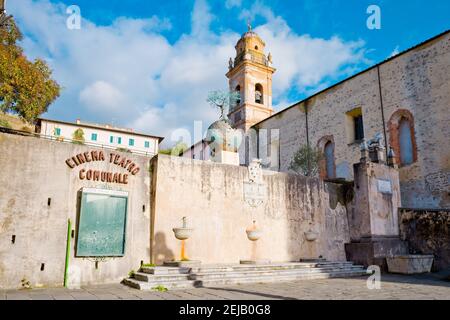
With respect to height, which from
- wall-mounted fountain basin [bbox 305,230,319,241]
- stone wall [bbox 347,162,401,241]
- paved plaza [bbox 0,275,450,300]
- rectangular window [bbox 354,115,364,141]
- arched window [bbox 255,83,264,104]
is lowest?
paved plaza [bbox 0,275,450,300]

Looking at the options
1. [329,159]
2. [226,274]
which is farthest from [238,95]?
[226,274]

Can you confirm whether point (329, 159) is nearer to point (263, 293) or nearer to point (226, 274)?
point (226, 274)

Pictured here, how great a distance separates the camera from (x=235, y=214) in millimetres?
12266

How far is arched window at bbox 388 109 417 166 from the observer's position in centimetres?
1966

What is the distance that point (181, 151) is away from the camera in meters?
27.5

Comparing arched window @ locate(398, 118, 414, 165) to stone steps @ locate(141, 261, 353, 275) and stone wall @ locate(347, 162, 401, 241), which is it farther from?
stone steps @ locate(141, 261, 353, 275)

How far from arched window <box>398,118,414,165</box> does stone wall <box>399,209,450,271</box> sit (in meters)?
6.40

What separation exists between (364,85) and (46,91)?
59.0 ft

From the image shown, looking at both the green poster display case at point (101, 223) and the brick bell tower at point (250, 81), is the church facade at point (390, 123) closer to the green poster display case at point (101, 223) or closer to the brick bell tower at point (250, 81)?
the brick bell tower at point (250, 81)

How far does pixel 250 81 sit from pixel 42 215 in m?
26.8

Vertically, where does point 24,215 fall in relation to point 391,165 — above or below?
below

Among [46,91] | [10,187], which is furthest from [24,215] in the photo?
[46,91]

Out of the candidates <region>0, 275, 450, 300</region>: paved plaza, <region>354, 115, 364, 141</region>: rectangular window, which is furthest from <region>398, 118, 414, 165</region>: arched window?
<region>0, 275, 450, 300</region>: paved plaza

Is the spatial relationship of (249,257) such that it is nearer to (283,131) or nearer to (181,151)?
(181,151)
